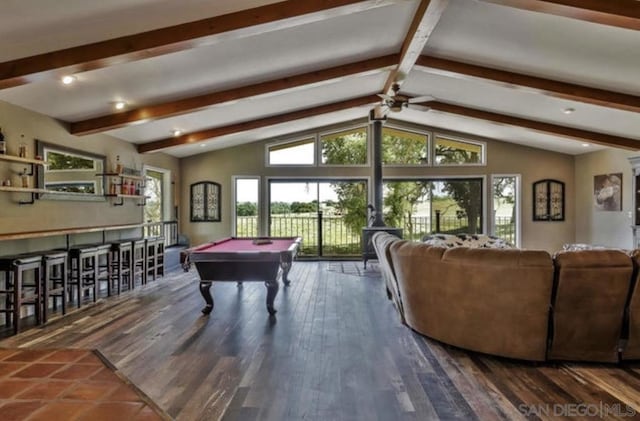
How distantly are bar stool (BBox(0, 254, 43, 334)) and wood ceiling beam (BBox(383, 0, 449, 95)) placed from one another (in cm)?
484

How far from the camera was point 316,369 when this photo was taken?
124 inches

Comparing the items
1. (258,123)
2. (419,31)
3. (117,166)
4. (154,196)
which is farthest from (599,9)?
(154,196)

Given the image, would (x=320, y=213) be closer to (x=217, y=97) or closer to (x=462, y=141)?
(x=462, y=141)

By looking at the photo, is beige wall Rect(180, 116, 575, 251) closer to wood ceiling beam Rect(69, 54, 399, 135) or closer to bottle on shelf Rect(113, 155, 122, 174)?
bottle on shelf Rect(113, 155, 122, 174)

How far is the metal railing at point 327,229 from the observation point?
384 inches

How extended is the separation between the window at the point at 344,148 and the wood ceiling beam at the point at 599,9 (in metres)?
6.38

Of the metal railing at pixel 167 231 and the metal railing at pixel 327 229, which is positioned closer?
the metal railing at pixel 167 231

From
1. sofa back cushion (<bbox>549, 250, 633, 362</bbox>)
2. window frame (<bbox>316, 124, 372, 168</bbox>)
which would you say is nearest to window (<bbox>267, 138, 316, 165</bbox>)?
window frame (<bbox>316, 124, 372, 168</bbox>)

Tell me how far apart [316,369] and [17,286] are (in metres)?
3.17

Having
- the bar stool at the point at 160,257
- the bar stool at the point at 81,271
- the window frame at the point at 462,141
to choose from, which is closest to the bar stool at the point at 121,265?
the bar stool at the point at 81,271

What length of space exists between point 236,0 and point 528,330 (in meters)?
3.69

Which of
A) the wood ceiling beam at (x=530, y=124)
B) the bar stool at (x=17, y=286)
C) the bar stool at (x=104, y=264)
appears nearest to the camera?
the bar stool at (x=17, y=286)

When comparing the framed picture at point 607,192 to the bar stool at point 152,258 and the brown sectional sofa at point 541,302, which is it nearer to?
the brown sectional sofa at point 541,302

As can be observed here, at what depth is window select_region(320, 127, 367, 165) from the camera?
9.78 meters
